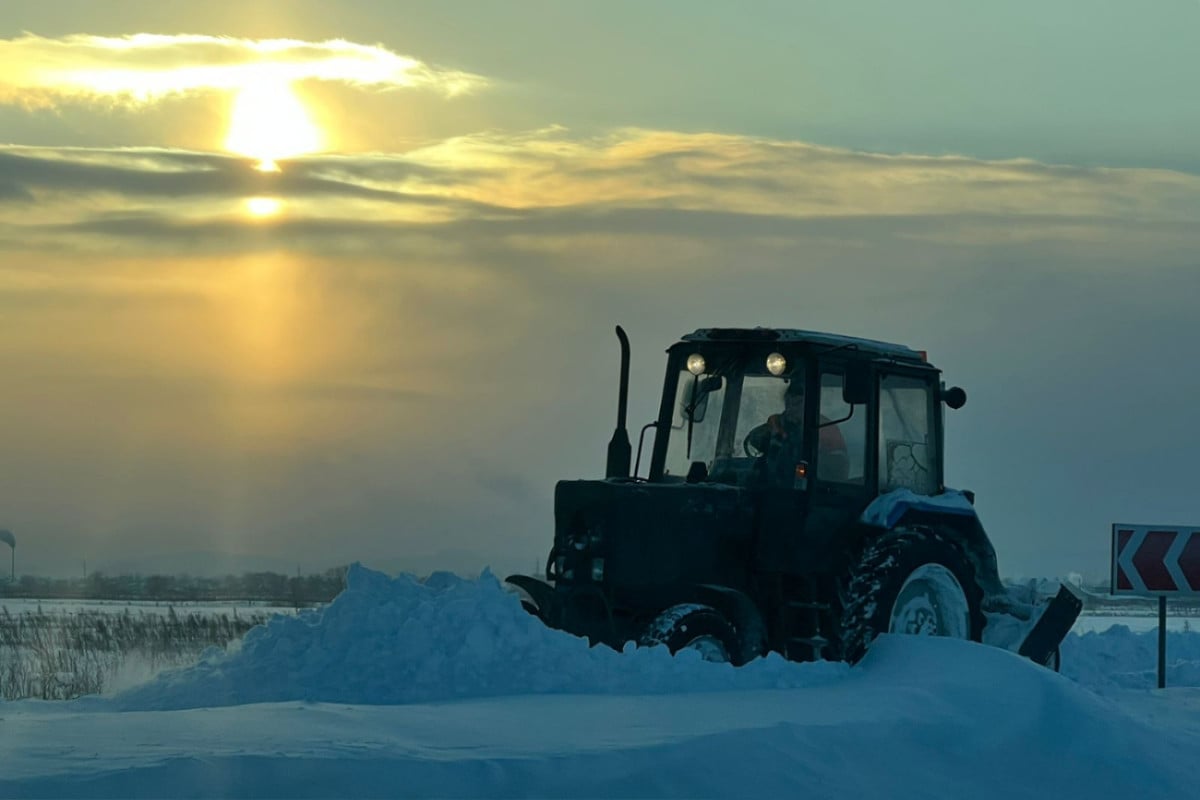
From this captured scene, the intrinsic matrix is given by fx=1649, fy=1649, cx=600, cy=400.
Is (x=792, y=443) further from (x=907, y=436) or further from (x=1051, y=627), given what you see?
(x=1051, y=627)

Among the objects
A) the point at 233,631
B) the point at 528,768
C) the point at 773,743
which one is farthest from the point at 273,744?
the point at 233,631

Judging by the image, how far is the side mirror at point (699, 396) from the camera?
1269 cm

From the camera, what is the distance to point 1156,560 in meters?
14.6

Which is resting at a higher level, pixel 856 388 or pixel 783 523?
pixel 856 388

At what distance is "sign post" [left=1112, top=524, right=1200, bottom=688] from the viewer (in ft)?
47.7

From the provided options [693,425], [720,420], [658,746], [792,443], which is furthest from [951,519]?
[658,746]

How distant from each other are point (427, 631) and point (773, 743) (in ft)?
10.3

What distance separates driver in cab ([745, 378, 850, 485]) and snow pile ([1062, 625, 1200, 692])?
9.62 ft

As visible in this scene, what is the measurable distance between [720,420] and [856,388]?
1.27m

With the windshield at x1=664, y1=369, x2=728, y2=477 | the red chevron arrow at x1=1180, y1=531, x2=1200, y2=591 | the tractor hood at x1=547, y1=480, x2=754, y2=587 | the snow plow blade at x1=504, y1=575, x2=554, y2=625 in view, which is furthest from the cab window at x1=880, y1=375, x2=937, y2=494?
the red chevron arrow at x1=1180, y1=531, x2=1200, y2=591

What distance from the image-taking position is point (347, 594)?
10.8 meters

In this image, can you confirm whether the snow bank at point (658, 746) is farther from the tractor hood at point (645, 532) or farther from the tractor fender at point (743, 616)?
the tractor hood at point (645, 532)

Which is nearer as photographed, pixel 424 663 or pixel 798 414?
pixel 424 663

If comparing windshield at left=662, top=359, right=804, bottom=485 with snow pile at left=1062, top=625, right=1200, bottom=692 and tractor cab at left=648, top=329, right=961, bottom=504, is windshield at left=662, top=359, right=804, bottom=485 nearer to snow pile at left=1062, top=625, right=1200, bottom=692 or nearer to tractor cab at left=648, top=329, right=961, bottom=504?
tractor cab at left=648, top=329, right=961, bottom=504
